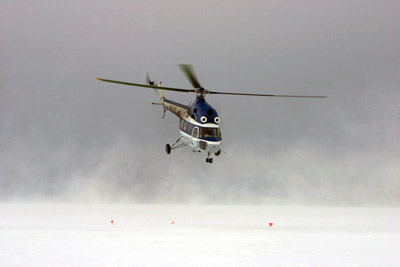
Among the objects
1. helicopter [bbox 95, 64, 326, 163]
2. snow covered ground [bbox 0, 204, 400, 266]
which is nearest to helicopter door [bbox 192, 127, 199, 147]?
helicopter [bbox 95, 64, 326, 163]

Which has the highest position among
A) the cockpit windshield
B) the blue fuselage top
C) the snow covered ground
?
the blue fuselage top

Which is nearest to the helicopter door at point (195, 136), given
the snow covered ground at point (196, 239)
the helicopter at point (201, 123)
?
the helicopter at point (201, 123)

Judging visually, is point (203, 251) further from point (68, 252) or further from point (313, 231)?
point (313, 231)

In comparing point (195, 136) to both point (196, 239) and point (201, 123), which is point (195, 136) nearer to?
point (201, 123)

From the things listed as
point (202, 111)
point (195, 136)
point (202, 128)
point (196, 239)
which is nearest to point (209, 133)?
point (202, 128)

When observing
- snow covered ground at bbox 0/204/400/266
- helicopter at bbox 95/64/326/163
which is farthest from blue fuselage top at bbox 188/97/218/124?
snow covered ground at bbox 0/204/400/266

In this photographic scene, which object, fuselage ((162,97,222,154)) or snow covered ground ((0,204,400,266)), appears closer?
snow covered ground ((0,204,400,266))

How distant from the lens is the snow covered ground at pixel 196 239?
80.4ft

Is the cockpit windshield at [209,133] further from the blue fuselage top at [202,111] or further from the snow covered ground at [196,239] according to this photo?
the snow covered ground at [196,239]

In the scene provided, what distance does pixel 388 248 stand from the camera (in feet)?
93.6

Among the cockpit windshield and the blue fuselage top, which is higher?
the blue fuselage top

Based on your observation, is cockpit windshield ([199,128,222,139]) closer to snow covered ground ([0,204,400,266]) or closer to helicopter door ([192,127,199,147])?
helicopter door ([192,127,199,147])

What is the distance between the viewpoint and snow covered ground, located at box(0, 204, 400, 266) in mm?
24516

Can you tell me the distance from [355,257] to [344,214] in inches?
1076
